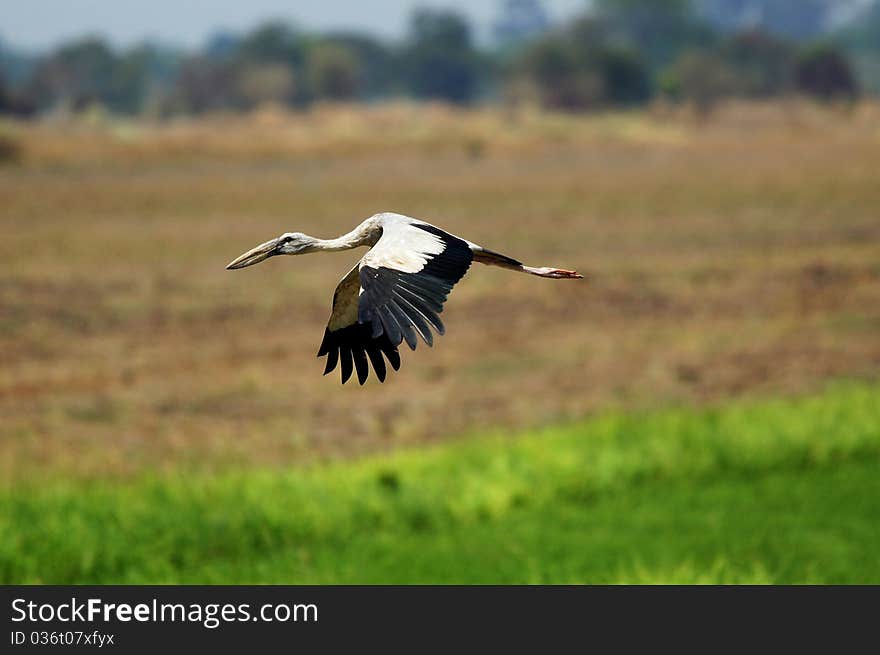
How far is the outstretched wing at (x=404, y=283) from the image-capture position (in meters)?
2.19

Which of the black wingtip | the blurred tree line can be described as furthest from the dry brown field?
the blurred tree line

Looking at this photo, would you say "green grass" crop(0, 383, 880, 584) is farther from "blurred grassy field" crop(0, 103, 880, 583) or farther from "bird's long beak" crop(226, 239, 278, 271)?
"bird's long beak" crop(226, 239, 278, 271)

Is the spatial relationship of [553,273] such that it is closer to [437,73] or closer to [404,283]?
[404,283]

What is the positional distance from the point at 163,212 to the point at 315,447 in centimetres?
2406

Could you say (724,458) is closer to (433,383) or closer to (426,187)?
(433,383)

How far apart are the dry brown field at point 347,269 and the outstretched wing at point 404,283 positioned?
338 centimetres

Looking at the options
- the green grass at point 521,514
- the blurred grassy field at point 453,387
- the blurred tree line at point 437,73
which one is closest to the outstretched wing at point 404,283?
the blurred grassy field at point 453,387

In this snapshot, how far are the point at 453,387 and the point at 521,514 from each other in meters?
8.72

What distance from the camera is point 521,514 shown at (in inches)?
674

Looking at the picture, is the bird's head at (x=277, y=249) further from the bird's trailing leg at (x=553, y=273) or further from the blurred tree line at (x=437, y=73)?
the blurred tree line at (x=437, y=73)

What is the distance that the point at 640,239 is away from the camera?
133 feet

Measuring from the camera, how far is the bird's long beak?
7.08ft
